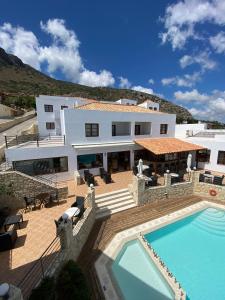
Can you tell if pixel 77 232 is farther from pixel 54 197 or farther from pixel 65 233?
pixel 54 197

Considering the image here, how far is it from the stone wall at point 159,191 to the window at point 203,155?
8.79 metres

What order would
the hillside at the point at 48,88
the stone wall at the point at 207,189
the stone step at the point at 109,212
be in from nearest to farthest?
1. the stone step at the point at 109,212
2. the stone wall at the point at 207,189
3. the hillside at the point at 48,88

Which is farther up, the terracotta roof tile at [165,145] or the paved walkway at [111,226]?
the terracotta roof tile at [165,145]

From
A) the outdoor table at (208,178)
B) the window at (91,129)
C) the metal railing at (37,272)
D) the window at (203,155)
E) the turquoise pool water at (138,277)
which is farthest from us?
the window at (203,155)

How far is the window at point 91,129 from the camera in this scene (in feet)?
74.1

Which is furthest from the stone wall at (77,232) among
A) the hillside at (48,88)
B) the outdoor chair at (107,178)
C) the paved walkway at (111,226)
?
the hillside at (48,88)

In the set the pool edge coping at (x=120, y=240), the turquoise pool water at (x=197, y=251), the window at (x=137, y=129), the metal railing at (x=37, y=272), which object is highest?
the window at (x=137, y=129)

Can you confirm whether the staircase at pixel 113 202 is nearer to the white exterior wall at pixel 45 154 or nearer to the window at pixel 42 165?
the white exterior wall at pixel 45 154

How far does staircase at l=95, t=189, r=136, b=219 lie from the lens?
53.0 ft

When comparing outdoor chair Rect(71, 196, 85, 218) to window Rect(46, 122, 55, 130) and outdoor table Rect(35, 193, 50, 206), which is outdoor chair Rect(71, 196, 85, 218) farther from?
window Rect(46, 122, 55, 130)

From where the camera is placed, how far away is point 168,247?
13180 millimetres

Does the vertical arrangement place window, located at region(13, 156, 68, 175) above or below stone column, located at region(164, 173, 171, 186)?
above

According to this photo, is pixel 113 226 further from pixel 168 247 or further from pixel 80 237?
pixel 168 247

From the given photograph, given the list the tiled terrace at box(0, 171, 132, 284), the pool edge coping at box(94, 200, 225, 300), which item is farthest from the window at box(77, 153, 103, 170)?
the pool edge coping at box(94, 200, 225, 300)
